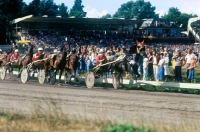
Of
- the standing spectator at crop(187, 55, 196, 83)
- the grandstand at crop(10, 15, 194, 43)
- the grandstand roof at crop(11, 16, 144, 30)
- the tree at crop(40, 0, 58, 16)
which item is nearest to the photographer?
the standing spectator at crop(187, 55, 196, 83)

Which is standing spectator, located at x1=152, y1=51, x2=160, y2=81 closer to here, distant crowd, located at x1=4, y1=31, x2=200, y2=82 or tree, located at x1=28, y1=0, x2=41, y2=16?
distant crowd, located at x1=4, y1=31, x2=200, y2=82

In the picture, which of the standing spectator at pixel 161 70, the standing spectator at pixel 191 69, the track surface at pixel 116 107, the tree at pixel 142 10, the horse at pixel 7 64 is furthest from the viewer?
the tree at pixel 142 10

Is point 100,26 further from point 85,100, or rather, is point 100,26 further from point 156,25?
point 85,100

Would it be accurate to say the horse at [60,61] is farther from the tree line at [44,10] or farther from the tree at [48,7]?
the tree at [48,7]

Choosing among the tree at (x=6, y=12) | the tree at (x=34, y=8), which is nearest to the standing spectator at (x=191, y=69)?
the tree at (x=6, y=12)

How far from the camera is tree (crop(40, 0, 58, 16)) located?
116m

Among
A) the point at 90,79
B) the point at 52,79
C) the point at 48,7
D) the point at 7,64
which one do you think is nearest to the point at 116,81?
the point at 90,79

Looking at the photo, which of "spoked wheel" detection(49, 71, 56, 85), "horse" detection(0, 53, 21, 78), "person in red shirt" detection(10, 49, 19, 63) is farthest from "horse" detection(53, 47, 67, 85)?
"person in red shirt" detection(10, 49, 19, 63)

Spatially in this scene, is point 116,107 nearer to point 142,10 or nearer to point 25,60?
point 25,60

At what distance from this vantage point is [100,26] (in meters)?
63.7

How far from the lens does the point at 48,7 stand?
122 metres

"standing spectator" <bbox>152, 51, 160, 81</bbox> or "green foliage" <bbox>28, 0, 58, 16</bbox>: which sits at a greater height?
"green foliage" <bbox>28, 0, 58, 16</bbox>

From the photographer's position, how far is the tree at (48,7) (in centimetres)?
11562

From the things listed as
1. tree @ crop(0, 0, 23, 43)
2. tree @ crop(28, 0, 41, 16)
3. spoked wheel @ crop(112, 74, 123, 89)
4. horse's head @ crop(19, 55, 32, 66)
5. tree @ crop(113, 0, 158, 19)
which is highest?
tree @ crop(113, 0, 158, 19)
